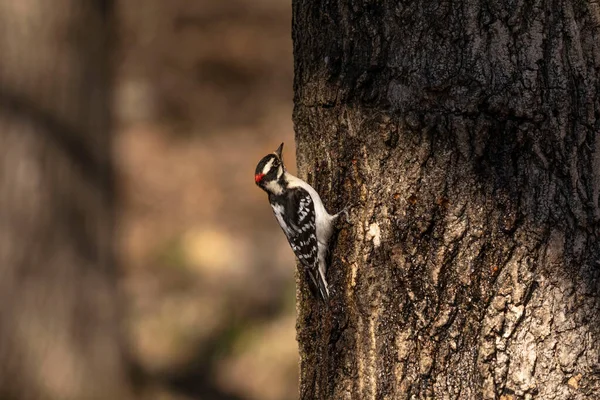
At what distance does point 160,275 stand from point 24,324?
2.99m

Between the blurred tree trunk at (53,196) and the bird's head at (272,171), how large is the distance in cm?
210

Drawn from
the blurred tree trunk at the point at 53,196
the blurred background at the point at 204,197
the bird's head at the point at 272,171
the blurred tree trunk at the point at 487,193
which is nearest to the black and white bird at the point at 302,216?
the bird's head at the point at 272,171

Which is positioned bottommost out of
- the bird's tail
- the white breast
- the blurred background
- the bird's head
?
the bird's tail

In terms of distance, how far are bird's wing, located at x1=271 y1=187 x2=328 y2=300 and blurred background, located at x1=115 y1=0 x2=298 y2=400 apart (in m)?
3.32

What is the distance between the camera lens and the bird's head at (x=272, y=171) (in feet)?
16.0

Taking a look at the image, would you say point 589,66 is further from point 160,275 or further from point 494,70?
point 160,275

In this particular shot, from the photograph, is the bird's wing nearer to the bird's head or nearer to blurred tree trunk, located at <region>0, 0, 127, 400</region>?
the bird's head

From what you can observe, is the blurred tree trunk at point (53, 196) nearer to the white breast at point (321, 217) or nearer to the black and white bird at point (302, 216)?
the black and white bird at point (302, 216)

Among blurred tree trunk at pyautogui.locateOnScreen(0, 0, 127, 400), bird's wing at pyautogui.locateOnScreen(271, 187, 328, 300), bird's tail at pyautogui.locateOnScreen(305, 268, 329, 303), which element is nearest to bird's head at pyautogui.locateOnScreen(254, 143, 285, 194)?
bird's wing at pyautogui.locateOnScreen(271, 187, 328, 300)

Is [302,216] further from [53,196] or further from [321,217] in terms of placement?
[53,196]

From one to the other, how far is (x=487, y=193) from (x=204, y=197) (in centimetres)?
814

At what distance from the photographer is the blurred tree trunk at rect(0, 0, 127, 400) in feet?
20.3

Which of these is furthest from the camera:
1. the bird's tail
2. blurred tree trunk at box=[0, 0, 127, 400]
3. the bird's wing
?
blurred tree trunk at box=[0, 0, 127, 400]

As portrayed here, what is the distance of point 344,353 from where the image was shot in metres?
3.11
